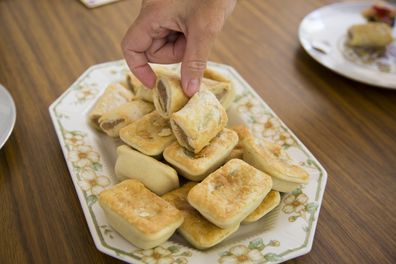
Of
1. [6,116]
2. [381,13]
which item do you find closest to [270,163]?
[6,116]

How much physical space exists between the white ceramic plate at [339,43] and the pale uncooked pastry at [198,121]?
0.54m

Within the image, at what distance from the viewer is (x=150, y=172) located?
0.88 metres

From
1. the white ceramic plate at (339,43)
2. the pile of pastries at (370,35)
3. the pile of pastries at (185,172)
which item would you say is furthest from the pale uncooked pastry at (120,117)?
the pile of pastries at (370,35)

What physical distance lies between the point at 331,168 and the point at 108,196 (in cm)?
55

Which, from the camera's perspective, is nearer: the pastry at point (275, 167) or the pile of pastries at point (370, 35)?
the pastry at point (275, 167)

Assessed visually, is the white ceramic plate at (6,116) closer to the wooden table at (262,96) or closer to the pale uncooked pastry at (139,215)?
the wooden table at (262,96)

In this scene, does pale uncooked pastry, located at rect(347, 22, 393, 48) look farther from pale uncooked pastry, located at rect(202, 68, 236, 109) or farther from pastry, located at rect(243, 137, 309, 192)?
pastry, located at rect(243, 137, 309, 192)

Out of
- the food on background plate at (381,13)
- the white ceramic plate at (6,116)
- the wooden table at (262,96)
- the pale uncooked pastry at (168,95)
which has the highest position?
the pale uncooked pastry at (168,95)

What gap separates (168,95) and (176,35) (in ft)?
0.54

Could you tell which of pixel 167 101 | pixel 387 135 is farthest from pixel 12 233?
pixel 387 135

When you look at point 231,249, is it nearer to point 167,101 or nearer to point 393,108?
point 167,101

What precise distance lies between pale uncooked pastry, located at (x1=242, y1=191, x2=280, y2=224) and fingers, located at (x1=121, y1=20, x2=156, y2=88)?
0.37 m

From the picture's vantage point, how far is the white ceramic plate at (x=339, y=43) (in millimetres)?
1259

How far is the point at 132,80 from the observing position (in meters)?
1.13
